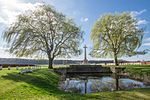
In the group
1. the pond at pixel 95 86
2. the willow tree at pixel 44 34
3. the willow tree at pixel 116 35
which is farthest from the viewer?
the willow tree at pixel 116 35

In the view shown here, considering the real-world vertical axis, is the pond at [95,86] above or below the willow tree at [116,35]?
below

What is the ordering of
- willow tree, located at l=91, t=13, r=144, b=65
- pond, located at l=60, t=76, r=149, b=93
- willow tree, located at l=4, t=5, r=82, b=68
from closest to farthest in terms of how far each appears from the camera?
pond, located at l=60, t=76, r=149, b=93 → willow tree, located at l=4, t=5, r=82, b=68 → willow tree, located at l=91, t=13, r=144, b=65

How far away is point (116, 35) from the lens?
6900cm

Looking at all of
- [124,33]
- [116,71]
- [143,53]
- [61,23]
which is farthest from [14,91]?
[143,53]

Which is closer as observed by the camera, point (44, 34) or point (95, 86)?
point (95, 86)

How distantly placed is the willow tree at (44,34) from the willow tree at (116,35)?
13.3 m

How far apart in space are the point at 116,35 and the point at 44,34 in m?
21.9

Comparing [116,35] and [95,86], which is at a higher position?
[116,35]

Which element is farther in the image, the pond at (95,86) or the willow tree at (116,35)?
the willow tree at (116,35)

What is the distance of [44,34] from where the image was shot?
5556cm

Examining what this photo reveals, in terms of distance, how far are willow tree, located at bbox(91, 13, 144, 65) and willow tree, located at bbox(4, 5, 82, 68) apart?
13.3 m

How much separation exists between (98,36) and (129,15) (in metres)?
9.85

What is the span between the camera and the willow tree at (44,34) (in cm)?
5172

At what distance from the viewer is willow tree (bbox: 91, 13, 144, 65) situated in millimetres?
67875
